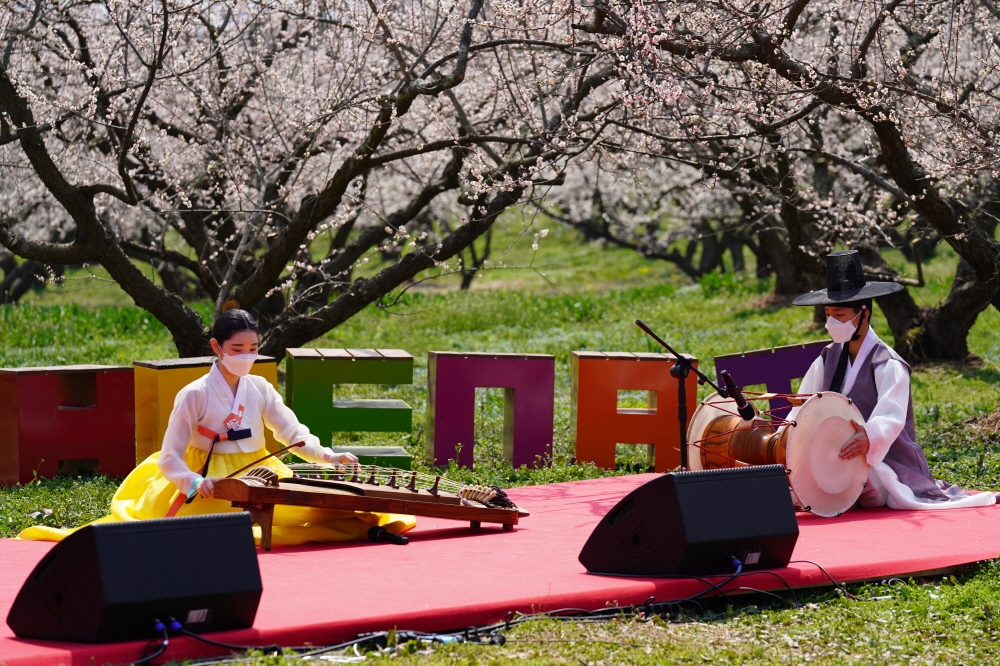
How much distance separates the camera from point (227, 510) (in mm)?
5633

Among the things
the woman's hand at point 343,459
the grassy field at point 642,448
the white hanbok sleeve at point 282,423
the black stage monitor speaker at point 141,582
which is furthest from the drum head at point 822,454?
the black stage monitor speaker at point 141,582

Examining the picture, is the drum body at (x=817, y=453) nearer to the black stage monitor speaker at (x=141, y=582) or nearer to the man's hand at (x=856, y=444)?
the man's hand at (x=856, y=444)

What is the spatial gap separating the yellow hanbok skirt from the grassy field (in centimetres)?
73

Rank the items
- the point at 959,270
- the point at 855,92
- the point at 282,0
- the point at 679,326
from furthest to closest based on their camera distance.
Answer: the point at 679,326 → the point at 959,270 → the point at 282,0 → the point at 855,92

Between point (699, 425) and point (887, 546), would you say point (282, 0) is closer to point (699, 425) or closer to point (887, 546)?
point (699, 425)

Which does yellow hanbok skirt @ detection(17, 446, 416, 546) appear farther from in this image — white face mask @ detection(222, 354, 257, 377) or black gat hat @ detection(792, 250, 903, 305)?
black gat hat @ detection(792, 250, 903, 305)

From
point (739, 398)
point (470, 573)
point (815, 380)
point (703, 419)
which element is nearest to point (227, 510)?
point (470, 573)

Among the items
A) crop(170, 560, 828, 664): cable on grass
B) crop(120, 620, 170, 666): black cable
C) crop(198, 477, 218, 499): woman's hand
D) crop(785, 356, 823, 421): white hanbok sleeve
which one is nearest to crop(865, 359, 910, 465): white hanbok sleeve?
crop(785, 356, 823, 421): white hanbok sleeve

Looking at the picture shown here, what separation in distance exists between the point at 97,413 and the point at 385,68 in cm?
440

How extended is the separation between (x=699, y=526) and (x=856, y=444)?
196cm

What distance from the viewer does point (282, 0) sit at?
401 inches

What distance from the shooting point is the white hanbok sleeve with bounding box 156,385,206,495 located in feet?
17.9

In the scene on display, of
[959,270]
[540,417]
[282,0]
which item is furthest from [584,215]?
[540,417]

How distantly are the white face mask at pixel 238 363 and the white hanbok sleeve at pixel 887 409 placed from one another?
131 inches
